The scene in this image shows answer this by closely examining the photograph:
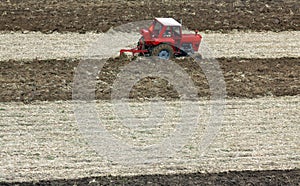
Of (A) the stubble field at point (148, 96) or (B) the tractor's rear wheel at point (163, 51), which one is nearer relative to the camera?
(A) the stubble field at point (148, 96)

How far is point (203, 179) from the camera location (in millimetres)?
15086

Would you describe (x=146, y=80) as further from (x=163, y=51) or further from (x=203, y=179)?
(x=203, y=179)

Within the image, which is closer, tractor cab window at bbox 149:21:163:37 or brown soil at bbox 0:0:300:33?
tractor cab window at bbox 149:21:163:37

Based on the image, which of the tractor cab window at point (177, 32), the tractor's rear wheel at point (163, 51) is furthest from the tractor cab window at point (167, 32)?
the tractor's rear wheel at point (163, 51)

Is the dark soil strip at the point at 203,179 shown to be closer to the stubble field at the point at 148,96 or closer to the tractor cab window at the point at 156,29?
the stubble field at the point at 148,96

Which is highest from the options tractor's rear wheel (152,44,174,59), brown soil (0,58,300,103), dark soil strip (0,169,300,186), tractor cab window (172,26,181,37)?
tractor cab window (172,26,181,37)

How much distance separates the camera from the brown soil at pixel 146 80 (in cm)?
1975

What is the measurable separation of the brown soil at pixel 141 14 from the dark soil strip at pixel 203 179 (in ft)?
37.6

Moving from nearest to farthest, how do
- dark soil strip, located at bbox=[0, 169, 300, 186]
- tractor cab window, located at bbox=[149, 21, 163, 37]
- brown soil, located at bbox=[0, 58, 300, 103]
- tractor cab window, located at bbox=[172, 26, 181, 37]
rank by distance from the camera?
1. dark soil strip, located at bbox=[0, 169, 300, 186]
2. brown soil, located at bbox=[0, 58, 300, 103]
3. tractor cab window, located at bbox=[172, 26, 181, 37]
4. tractor cab window, located at bbox=[149, 21, 163, 37]

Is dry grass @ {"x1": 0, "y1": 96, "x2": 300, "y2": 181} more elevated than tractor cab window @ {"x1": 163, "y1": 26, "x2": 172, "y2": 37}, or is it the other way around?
tractor cab window @ {"x1": 163, "y1": 26, "x2": 172, "y2": 37}

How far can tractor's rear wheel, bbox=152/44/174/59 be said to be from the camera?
71.5ft

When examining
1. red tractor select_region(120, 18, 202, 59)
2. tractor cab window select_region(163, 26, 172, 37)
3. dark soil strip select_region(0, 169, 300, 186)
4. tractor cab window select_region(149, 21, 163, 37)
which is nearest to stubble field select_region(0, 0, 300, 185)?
dark soil strip select_region(0, 169, 300, 186)

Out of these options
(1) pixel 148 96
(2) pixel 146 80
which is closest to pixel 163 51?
(2) pixel 146 80

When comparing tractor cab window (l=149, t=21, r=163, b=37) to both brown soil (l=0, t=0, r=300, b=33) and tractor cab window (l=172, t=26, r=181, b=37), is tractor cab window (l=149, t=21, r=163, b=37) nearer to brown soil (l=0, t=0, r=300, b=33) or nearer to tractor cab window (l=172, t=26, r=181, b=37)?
tractor cab window (l=172, t=26, r=181, b=37)
